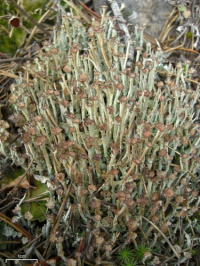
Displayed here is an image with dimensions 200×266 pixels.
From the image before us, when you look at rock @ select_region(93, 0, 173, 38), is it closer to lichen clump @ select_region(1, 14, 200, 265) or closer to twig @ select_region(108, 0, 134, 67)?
twig @ select_region(108, 0, 134, 67)

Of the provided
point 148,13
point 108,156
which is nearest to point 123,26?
point 148,13

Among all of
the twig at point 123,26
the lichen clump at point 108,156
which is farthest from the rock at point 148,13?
the lichen clump at point 108,156

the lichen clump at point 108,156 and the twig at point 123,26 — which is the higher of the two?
the twig at point 123,26

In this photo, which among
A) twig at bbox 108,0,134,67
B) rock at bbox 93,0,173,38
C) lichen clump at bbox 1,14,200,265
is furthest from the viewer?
rock at bbox 93,0,173,38

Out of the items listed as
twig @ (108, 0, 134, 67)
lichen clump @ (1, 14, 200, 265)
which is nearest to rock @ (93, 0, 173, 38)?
twig @ (108, 0, 134, 67)

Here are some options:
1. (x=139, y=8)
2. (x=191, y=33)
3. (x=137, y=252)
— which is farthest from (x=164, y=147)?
(x=139, y=8)

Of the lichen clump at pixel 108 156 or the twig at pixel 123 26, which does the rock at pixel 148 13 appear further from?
the lichen clump at pixel 108 156
